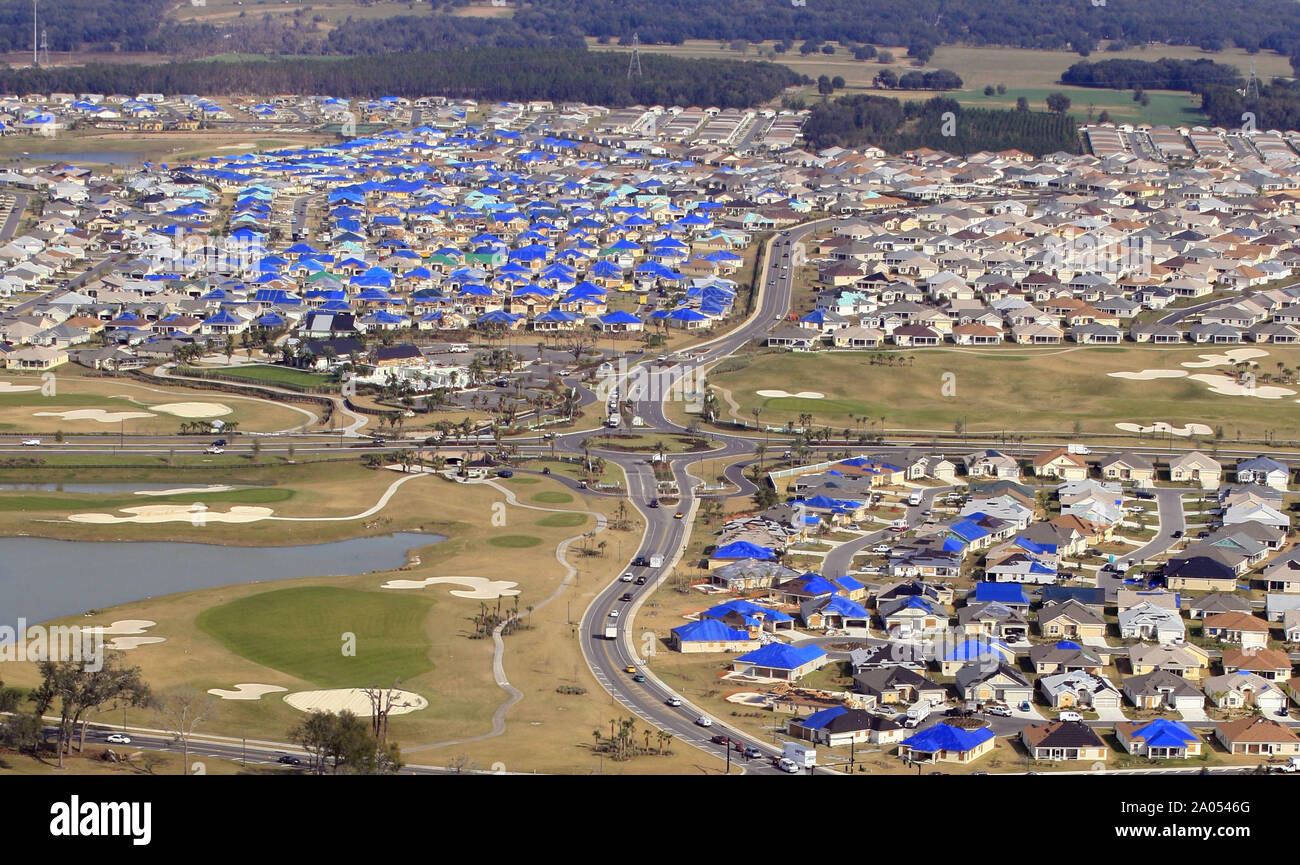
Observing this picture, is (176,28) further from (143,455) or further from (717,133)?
(143,455)

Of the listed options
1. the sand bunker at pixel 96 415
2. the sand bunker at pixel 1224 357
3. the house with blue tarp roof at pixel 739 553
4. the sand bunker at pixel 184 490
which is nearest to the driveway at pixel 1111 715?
the house with blue tarp roof at pixel 739 553

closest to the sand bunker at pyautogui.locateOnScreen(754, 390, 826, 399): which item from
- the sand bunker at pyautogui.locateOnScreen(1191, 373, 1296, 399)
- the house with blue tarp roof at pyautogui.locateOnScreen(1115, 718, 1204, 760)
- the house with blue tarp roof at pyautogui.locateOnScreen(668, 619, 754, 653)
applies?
the sand bunker at pyautogui.locateOnScreen(1191, 373, 1296, 399)

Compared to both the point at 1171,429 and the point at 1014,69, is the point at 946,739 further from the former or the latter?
the point at 1014,69

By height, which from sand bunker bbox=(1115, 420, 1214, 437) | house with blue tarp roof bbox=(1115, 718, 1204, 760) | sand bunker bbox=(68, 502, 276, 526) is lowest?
house with blue tarp roof bbox=(1115, 718, 1204, 760)

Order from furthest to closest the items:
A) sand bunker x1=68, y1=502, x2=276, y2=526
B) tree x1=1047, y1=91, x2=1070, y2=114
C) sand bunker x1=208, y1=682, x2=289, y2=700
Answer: tree x1=1047, y1=91, x2=1070, y2=114 < sand bunker x1=68, y1=502, x2=276, y2=526 < sand bunker x1=208, y1=682, x2=289, y2=700

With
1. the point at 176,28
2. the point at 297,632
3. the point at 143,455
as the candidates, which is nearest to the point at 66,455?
the point at 143,455

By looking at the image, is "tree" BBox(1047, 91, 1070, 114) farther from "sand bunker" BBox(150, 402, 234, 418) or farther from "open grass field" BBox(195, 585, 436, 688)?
"open grass field" BBox(195, 585, 436, 688)

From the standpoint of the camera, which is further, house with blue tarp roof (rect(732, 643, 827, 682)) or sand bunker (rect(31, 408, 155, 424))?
sand bunker (rect(31, 408, 155, 424))
